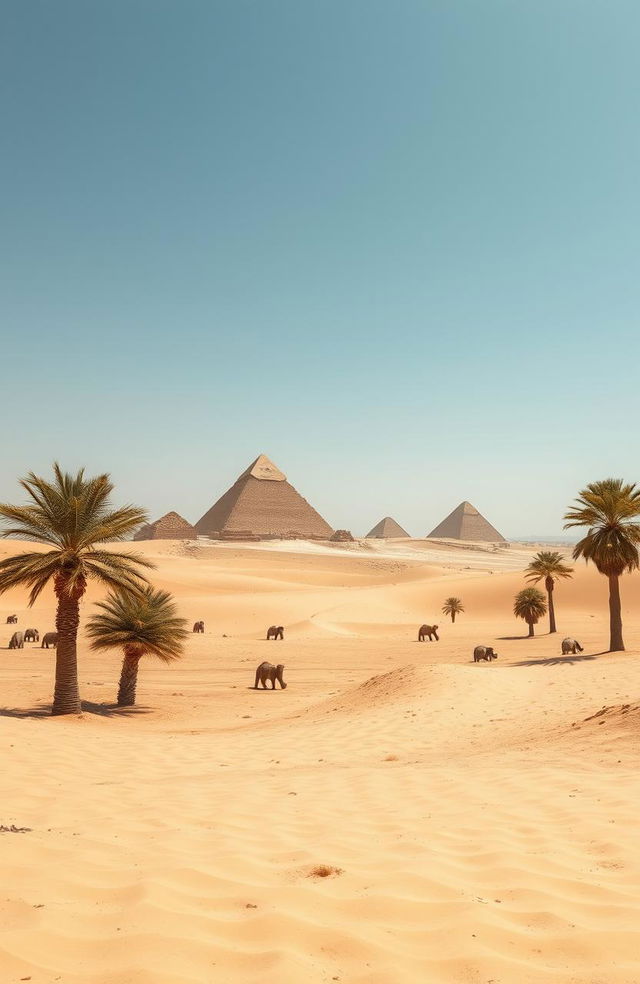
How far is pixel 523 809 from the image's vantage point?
19.5ft

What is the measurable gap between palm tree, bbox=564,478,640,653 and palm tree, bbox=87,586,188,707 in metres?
15.2

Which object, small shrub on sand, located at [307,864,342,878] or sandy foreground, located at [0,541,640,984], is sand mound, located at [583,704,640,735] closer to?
sandy foreground, located at [0,541,640,984]

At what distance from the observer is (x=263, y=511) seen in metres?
159

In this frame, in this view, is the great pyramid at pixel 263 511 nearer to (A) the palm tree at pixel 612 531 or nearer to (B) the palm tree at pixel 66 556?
(A) the palm tree at pixel 612 531

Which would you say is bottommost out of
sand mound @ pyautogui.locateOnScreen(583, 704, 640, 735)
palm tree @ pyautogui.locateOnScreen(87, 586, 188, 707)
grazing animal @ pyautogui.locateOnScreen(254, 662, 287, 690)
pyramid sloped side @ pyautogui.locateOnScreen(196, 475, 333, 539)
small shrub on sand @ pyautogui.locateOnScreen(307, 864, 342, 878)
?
grazing animal @ pyautogui.locateOnScreen(254, 662, 287, 690)

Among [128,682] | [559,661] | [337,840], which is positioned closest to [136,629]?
[128,682]

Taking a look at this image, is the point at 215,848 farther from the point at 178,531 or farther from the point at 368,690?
the point at 178,531

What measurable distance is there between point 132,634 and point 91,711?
2.09 metres

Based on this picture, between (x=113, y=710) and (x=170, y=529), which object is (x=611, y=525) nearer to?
(x=113, y=710)

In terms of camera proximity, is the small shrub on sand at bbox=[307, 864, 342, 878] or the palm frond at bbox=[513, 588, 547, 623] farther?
the palm frond at bbox=[513, 588, 547, 623]

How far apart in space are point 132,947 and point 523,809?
13.2 ft

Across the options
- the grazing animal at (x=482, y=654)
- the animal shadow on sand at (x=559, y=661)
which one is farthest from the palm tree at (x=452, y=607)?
the animal shadow on sand at (x=559, y=661)

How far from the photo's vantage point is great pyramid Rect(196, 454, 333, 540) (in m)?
154

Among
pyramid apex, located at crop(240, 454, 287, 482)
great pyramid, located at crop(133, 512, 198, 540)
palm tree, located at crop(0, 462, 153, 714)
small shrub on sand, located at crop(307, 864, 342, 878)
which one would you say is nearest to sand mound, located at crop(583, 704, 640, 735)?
small shrub on sand, located at crop(307, 864, 342, 878)
